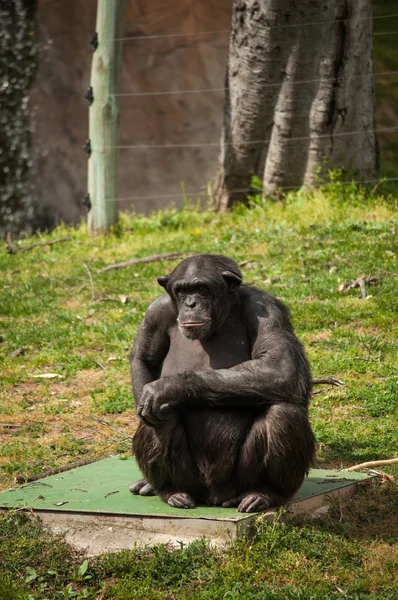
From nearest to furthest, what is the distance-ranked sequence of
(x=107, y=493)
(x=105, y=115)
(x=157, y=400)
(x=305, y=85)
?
(x=157, y=400) < (x=107, y=493) < (x=305, y=85) < (x=105, y=115)

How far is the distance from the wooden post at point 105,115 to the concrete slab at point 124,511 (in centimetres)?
621

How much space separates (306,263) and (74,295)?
2.34 metres

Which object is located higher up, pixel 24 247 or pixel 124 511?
pixel 124 511

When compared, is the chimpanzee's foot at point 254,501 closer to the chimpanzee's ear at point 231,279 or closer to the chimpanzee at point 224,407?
the chimpanzee at point 224,407

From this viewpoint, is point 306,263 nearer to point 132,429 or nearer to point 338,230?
point 338,230

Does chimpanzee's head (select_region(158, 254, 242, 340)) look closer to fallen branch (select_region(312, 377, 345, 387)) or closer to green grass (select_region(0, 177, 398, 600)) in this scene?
green grass (select_region(0, 177, 398, 600))

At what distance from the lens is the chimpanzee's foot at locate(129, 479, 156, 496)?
5.06 m

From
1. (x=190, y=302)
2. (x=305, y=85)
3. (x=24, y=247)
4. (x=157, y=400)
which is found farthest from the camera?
(x=24, y=247)

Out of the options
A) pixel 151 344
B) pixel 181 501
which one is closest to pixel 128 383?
pixel 151 344

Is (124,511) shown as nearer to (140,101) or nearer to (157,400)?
(157,400)

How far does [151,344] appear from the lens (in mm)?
5246

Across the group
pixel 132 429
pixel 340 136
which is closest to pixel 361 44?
pixel 340 136

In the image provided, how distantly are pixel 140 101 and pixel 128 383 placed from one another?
1041 cm

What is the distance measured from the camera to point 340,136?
423 inches
